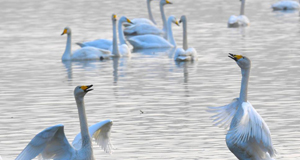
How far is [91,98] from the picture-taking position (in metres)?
13.2

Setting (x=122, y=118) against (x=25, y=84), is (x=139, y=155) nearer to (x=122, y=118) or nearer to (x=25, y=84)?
(x=122, y=118)

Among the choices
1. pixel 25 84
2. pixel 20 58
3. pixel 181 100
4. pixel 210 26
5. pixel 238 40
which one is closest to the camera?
pixel 181 100

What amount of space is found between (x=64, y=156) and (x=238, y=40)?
44.6 ft

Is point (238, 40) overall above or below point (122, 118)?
below

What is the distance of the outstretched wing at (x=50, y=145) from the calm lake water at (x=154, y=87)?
2.79 feet

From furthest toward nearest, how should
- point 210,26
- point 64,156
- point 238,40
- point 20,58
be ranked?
point 210,26 → point 238,40 → point 20,58 → point 64,156

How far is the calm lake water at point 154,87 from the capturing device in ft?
32.5

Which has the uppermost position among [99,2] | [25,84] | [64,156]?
[64,156]

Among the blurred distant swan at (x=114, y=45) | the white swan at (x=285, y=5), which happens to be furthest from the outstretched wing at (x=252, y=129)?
the white swan at (x=285, y=5)

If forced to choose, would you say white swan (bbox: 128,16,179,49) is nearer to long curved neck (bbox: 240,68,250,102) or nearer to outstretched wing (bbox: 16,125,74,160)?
long curved neck (bbox: 240,68,250,102)

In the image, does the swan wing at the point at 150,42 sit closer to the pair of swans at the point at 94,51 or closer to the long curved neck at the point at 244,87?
the pair of swans at the point at 94,51

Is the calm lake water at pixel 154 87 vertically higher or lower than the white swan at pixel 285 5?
higher

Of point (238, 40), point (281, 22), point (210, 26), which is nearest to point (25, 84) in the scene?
point (238, 40)

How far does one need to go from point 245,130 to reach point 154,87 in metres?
6.39
